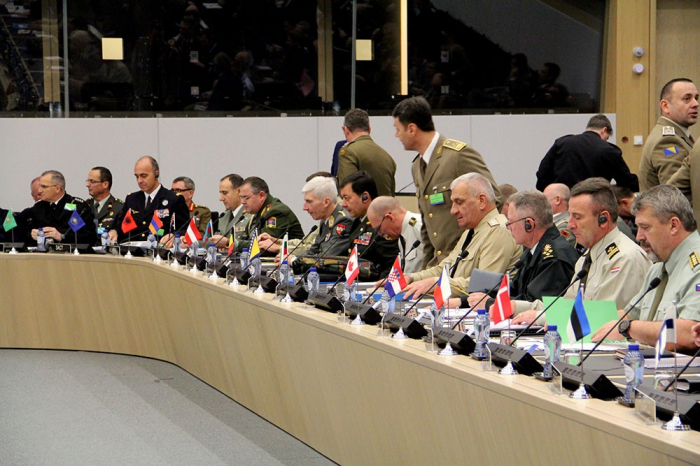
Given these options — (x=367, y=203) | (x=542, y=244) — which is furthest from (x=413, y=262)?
(x=542, y=244)

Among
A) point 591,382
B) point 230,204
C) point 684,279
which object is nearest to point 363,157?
point 230,204

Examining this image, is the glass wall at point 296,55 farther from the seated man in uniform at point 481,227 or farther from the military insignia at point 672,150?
the seated man in uniform at point 481,227

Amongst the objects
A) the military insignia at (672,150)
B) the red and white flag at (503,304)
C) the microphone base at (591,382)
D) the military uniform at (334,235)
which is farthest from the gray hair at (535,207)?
the microphone base at (591,382)

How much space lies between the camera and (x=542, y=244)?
349 cm

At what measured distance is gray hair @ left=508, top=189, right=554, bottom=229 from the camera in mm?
3494

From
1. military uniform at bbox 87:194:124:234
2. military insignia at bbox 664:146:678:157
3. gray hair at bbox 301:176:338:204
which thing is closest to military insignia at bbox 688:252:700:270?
military insignia at bbox 664:146:678:157

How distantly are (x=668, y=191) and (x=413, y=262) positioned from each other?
6.41 ft

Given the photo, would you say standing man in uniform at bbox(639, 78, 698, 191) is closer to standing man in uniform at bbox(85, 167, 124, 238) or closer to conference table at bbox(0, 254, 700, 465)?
conference table at bbox(0, 254, 700, 465)

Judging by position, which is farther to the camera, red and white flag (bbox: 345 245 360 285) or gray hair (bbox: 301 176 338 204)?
gray hair (bbox: 301 176 338 204)

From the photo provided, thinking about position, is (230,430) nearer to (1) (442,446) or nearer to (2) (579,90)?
(1) (442,446)

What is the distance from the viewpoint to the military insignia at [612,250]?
3.13 metres

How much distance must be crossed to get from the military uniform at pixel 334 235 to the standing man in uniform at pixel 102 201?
197 centimetres

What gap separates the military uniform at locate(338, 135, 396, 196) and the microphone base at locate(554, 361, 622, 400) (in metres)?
3.51

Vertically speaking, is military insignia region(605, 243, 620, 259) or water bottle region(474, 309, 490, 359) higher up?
military insignia region(605, 243, 620, 259)
